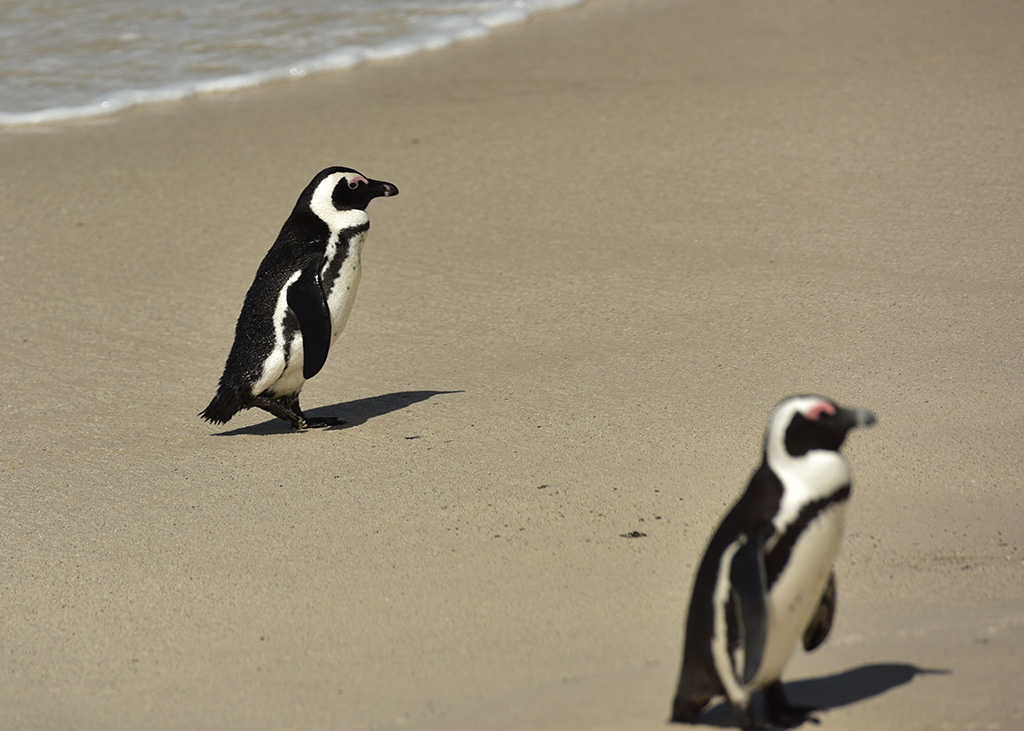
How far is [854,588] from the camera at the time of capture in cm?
281

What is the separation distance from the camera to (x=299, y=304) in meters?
4.18

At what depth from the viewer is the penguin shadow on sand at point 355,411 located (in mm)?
4344

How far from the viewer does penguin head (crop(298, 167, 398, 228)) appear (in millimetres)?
4312

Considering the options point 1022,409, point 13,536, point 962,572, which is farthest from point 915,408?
point 13,536

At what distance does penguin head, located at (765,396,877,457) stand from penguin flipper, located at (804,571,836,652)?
0.29 metres

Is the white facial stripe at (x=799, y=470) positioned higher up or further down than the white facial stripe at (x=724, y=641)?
higher up

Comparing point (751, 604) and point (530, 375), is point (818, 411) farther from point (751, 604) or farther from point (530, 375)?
point (530, 375)

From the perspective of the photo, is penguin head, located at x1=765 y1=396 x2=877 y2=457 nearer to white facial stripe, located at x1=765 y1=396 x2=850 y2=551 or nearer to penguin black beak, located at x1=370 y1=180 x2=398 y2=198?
white facial stripe, located at x1=765 y1=396 x2=850 y2=551

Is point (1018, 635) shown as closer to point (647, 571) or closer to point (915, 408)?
point (647, 571)

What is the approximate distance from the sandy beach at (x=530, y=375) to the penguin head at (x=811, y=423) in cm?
52

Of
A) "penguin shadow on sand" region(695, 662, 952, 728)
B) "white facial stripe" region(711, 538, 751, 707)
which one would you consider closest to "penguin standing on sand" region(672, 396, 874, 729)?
"white facial stripe" region(711, 538, 751, 707)

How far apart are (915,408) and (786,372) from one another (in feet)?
1.76

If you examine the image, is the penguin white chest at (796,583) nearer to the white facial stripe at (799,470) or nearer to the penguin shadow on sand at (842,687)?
the white facial stripe at (799,470)

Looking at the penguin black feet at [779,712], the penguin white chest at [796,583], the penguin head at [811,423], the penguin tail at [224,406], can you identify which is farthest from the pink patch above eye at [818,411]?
the penguin tail at [224,406]
